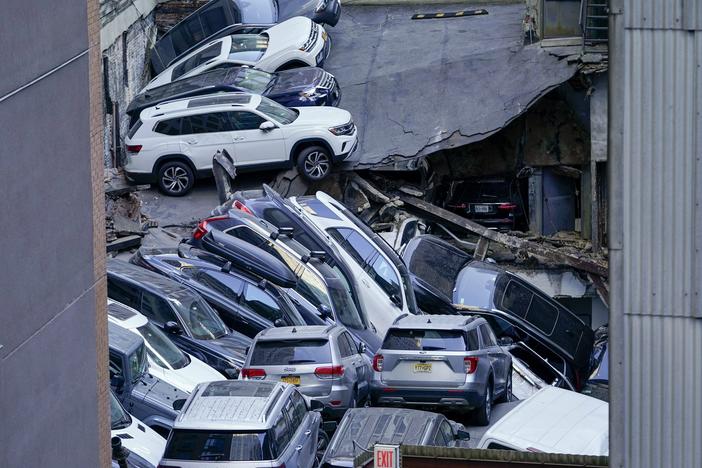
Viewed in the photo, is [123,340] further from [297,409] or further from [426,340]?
[426,340]

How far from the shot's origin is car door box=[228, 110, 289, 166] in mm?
25281

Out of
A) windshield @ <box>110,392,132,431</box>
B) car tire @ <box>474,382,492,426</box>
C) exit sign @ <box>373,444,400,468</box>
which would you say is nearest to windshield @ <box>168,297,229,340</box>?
car tire @ <box>474,382,492,426</box>

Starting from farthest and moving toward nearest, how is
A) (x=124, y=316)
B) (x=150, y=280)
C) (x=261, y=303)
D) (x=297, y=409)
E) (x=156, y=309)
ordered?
1. (x=261, y=303)
2. (x=150, y=280)
3. (x=156, y=309)
4. (x=124, y=316)
5. (x=297, y=409)

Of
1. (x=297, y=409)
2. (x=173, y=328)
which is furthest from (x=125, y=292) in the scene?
(x=297, y=409)

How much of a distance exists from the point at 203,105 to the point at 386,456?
15.3 m

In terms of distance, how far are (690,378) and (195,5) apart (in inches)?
1116

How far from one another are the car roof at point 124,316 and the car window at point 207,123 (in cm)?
847

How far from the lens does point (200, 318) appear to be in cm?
1822

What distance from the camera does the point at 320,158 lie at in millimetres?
25703

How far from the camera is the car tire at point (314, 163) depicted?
83.9 ft

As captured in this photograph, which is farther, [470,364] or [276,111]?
[276,111]

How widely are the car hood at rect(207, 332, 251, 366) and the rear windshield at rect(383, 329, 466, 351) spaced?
1.87 metres

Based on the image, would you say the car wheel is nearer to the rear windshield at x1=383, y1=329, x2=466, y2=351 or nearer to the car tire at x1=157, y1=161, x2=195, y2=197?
the rear windshield at x1=383, y1=329, x2=466, y2=351

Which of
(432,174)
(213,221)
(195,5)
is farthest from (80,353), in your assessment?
(195,5)
